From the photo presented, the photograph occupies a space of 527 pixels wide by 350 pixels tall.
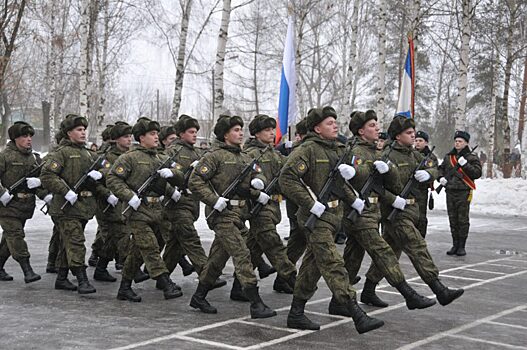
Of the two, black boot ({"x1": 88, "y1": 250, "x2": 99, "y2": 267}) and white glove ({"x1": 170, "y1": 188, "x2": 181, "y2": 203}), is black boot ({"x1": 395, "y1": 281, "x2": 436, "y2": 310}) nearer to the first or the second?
white glove ({"x1": 170, "y1": 188, "x2": 181, "y2": 203})

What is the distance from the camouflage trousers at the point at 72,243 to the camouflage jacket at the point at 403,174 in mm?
3491

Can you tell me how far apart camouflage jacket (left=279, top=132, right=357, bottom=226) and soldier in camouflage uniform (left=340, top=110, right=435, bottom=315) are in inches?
7.5

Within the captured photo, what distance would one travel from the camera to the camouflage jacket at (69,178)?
864 centimetres

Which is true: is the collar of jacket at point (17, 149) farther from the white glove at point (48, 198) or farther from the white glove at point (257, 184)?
the white glove at point (257, 184)

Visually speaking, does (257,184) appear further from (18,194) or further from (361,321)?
(18,194)

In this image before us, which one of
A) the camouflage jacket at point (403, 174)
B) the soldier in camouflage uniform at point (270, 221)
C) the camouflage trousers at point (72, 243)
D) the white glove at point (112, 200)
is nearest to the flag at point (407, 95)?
the soldier in camouflage uniform at point (270, 221)

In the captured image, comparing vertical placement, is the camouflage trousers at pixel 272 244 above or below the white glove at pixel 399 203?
below

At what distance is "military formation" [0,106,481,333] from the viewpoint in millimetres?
6980

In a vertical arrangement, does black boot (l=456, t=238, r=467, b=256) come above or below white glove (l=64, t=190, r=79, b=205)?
below

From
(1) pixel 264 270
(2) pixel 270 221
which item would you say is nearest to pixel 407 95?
(1) pixel 264 270

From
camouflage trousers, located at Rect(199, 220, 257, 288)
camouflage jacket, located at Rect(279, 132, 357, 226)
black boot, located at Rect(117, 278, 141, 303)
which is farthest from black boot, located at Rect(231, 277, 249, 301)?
camouflage jacket, located at Rect(279, 132, 357, 226)

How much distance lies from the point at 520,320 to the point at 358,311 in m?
2.11

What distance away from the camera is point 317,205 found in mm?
6680

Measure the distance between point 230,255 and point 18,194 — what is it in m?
3.39
